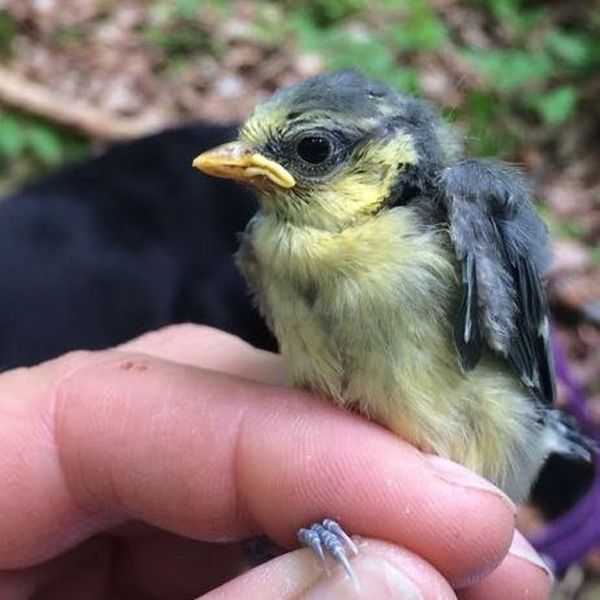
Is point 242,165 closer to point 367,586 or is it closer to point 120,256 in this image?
point 367,586

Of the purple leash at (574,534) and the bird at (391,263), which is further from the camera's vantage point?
the purple leash at (574,534)

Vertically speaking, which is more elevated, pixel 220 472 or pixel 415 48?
pixel 415 48

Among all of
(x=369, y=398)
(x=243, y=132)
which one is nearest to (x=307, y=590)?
(x=369, y=398)

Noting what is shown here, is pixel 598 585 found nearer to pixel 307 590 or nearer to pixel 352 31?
pixel 307 590

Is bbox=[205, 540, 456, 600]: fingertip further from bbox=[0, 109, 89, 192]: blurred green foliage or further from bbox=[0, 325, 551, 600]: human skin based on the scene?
bbox=[0, 109, 89, 192]: blurred green foliage

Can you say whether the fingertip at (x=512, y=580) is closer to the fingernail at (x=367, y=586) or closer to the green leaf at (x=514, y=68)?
the fingernail at (x=367, y=586)

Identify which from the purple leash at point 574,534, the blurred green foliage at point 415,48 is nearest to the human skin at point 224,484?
the purple leash at point 574,534

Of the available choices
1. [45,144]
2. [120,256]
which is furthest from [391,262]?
[45,144]

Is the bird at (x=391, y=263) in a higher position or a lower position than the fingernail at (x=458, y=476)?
higher
